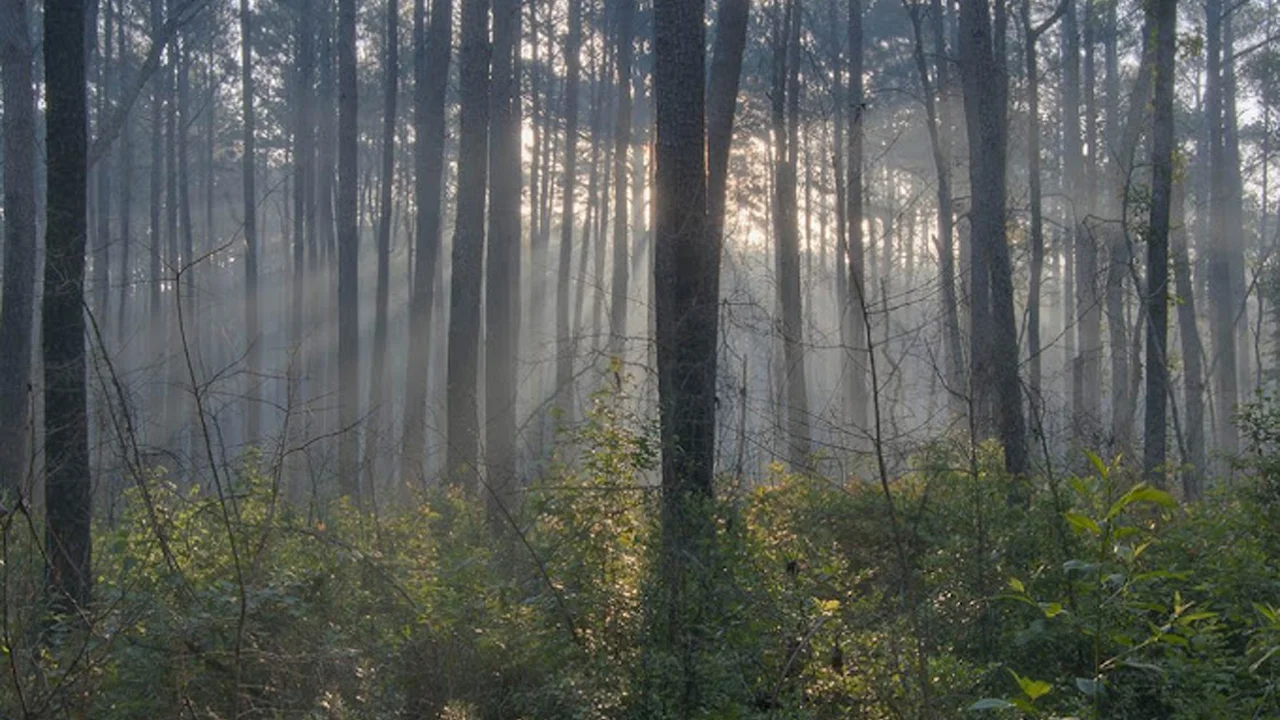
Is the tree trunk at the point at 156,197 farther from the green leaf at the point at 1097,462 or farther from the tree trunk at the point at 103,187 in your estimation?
the green leaf at the point at 1097,462

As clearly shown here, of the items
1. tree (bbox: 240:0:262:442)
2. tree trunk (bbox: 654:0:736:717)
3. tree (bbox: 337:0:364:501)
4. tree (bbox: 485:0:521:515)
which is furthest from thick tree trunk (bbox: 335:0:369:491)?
tree trunk (bbox: 654:0:736:717)

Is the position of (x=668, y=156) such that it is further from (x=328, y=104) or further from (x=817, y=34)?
(x=328, y=104)

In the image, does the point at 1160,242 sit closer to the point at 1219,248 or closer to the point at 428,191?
the point at 428,191

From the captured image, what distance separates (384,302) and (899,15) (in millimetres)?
18523

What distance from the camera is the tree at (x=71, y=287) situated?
859cm

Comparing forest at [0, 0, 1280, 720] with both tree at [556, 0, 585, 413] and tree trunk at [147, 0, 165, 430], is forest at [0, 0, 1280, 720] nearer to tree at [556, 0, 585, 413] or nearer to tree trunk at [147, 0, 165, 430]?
tree at [556, 0, 585, 413]

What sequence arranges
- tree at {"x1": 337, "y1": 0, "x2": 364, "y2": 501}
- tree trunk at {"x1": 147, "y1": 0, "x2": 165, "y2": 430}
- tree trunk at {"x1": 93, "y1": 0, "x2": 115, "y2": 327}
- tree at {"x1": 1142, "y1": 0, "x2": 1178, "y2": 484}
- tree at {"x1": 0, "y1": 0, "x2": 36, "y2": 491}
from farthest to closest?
tree trunk at {"x1": 147, "y1": 0, "x2": 165, "y2": 430} < tree trunk at {"x1": 93, "y1": 0, "x2": 115, "y2": 327} < tree at {"x1": 337, "y1": 0, "x2": 364, "y2": 501} < tree at {"x1": 1142, "y1": 0, "x2": 1178, "y2": 484} < tree at {"x1": 0, "y1": 0, "x2": 36, "y2": 491}

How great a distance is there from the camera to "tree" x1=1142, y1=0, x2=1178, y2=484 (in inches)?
514

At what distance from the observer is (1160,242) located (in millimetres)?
13141

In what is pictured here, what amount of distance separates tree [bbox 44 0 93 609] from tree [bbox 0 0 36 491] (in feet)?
11.6

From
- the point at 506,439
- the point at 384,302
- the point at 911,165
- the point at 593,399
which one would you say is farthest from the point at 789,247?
the point at 911,165

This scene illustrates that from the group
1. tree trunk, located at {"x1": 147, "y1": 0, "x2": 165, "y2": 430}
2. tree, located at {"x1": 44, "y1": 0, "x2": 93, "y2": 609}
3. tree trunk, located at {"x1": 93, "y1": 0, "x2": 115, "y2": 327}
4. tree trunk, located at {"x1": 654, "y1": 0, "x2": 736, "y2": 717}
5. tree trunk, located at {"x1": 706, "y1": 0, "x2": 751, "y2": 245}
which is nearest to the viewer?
tree, located at {"x1": 44, "y1": 0, "x2": 93, "y2": 609}

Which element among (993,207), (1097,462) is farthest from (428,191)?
(1097,462)

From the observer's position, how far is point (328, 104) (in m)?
38.0
